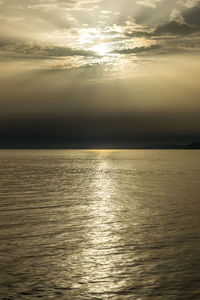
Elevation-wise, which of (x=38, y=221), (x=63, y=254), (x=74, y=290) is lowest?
(x=74, y=290)

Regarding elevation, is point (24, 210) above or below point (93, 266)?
above

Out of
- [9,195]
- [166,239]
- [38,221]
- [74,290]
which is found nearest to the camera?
[74,290]

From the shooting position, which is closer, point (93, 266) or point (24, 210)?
point (93, 266)

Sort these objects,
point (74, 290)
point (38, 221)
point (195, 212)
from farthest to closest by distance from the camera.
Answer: point (195, 212), point (38, 221), point (74, 290)

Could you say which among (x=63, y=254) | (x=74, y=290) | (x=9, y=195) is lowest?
(x=74, y=290)

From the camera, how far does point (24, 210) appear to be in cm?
2564

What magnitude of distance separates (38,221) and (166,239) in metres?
8.56

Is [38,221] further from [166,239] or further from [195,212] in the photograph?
[195,212]

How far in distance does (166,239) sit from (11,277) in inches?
334

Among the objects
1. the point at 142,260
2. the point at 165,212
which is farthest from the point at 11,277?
the point at 165,212

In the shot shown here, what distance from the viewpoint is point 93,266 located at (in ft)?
41.7

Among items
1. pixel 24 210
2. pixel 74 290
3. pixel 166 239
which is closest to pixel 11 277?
pixel 74 290

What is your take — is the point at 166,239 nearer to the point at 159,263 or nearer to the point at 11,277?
the point at 159,263

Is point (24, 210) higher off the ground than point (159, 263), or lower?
higher
